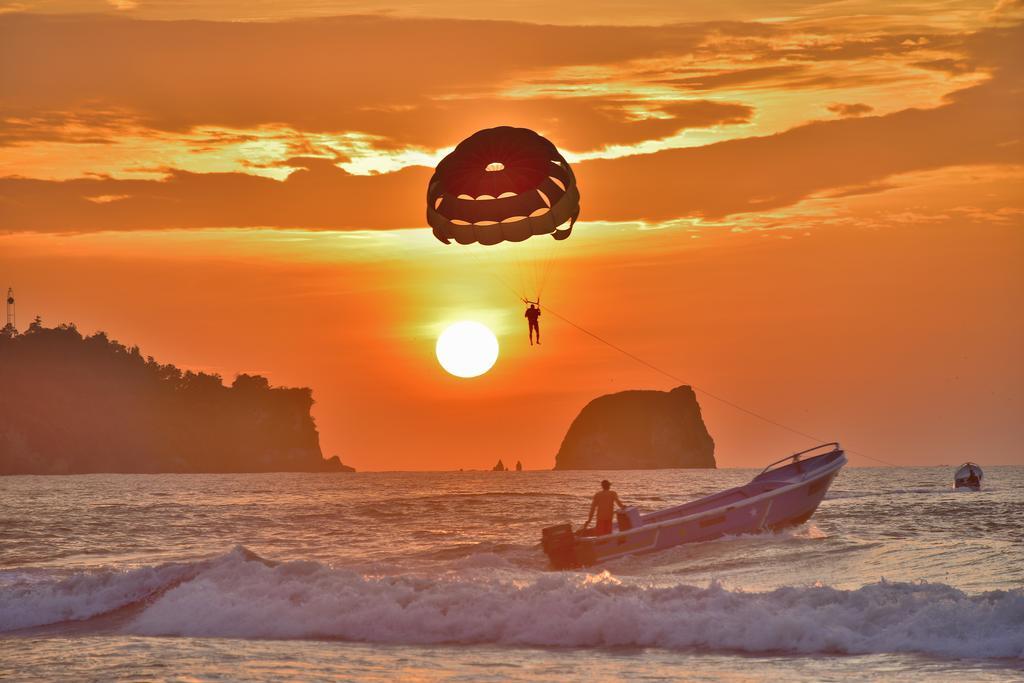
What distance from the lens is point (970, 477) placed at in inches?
3346

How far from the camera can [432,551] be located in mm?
33969

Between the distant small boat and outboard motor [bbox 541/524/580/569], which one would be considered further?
the distant small boat

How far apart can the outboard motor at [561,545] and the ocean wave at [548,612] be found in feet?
13.8

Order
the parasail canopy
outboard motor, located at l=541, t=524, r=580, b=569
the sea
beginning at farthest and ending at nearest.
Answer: the parasail canopy, outboard motor, located at l=541, t=524, r=580, b=569, the sea

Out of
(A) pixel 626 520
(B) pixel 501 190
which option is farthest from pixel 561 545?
(B) pixel 501 190

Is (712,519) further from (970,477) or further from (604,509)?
(970,477)

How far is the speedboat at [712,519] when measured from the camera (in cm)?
2758

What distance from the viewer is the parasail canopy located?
28344 mm

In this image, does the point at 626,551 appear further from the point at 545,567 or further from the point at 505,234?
the point at 505,234

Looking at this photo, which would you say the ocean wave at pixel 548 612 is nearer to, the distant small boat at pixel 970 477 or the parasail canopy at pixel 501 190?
the parasail canopy at pixel 501 190

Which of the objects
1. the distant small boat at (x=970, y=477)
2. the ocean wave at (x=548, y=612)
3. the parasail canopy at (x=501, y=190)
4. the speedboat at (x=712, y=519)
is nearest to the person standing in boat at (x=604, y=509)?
the speedboat at (x=712, y=519)

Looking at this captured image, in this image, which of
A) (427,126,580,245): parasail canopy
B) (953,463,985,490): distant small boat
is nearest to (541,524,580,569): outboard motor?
(427,126,580,245): parasail canopy

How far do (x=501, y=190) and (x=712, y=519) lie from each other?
9.87m

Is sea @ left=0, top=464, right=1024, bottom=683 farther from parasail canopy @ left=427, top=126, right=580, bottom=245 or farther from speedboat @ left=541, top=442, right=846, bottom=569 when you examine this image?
parasail canopy @ left=427, top=126, right=580, bottom=245
